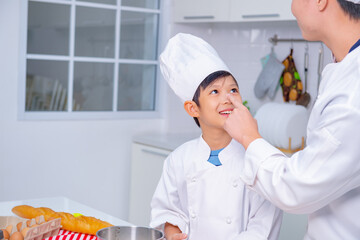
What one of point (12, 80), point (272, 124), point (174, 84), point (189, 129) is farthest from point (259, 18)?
point (174, 84)

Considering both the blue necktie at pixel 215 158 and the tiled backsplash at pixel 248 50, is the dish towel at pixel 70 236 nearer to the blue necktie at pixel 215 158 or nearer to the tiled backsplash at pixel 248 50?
the blue necktie at pixel 215 158

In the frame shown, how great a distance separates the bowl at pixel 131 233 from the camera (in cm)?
131

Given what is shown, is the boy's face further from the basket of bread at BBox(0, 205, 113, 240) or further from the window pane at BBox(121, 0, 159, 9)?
the window pane at BBox(121, 0, 159, 9)

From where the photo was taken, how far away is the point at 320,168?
43.1 inches

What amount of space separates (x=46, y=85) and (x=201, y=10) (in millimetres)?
1042

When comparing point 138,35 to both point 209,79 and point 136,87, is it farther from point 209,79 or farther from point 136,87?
point 209,79

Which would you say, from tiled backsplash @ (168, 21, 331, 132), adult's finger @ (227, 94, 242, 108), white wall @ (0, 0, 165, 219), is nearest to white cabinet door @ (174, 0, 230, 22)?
tiled backsplash @ (168, 21, 331, 132)

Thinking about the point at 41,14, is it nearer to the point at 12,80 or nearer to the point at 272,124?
the point at 12,80

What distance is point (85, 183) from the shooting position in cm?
354

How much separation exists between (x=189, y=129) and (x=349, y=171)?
2.83 metres

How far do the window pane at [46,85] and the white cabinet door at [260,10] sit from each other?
1060mm

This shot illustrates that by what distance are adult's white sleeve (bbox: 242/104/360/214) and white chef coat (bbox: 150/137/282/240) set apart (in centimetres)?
33

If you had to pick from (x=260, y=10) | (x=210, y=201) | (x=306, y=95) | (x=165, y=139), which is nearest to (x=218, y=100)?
(x=210, y=201)

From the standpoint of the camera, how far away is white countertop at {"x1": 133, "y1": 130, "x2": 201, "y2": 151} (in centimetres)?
328
